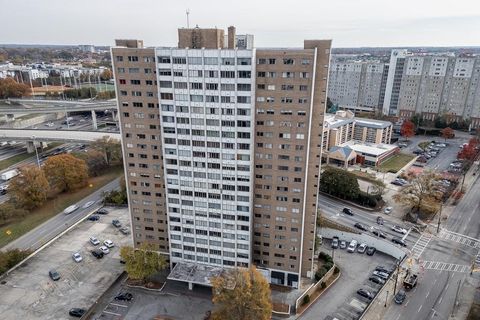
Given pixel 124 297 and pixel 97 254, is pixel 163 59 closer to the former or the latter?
pixel 124 297

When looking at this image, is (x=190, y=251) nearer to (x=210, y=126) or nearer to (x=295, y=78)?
(x=210, y=126)

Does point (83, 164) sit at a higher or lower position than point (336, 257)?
higher

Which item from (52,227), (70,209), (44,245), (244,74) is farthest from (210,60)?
(70,209)

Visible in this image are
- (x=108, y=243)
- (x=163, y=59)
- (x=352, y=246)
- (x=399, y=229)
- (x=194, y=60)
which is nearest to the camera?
(x=194, y=60)

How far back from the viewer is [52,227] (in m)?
79.2

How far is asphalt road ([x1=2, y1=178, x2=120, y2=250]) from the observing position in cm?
7244

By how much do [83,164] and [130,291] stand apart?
5026 cm

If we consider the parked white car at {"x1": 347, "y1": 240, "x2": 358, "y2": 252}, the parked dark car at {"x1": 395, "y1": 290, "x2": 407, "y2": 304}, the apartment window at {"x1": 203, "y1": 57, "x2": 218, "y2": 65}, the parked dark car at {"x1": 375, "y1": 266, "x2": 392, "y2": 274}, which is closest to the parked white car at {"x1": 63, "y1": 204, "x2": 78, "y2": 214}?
the apartment window at {"x1": 203, "y1": 57, "x2": 218, "y2": 65}

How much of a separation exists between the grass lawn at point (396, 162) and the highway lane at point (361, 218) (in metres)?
31.0

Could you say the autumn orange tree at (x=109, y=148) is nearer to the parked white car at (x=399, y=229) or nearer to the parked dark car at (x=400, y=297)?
the parked white car at (x=399, y=229)

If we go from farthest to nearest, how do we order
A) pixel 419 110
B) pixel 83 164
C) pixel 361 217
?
pixel 419 110, pixel 83 164, pixel 361 217

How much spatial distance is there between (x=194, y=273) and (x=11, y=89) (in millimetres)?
188604

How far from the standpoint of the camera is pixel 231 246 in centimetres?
5806

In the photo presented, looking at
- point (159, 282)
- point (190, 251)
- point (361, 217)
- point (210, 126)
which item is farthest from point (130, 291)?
point (361, 217)
